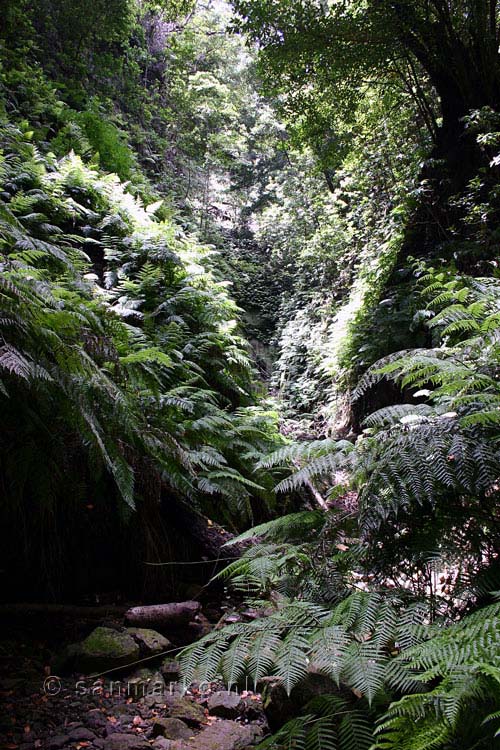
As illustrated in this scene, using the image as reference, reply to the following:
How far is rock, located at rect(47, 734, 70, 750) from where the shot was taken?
176 cm

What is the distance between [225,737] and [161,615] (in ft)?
2.79

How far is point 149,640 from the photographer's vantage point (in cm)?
244

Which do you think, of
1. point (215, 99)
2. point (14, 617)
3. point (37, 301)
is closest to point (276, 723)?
point (14, 617)

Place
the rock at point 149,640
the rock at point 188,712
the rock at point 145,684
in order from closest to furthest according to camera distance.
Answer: the rock at point 188,712 < the rock at point 145,684 < the rock at point 149,640

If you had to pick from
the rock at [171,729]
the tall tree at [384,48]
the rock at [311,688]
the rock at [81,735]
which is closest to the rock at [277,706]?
the rock at [311,688]

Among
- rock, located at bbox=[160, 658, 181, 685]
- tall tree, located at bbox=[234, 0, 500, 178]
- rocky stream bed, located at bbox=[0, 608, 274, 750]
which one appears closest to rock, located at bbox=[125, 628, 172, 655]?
rocky stream bed, located at bbox=[0, 608, 274, 750]

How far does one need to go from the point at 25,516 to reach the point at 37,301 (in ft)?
3.73

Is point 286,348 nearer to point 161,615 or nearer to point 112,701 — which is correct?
point 161,615

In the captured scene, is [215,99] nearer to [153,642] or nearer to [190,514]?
[190,514]

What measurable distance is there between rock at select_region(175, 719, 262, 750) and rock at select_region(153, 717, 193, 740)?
0.05 metres

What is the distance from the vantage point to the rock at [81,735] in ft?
6.00

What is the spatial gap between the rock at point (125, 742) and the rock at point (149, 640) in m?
0.51

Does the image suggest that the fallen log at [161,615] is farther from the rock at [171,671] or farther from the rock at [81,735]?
the rock at [81,735]

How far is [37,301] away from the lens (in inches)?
101
